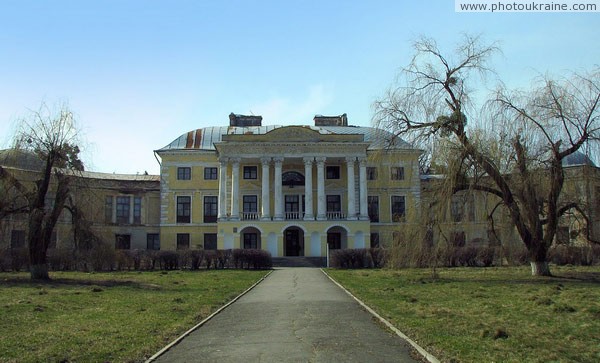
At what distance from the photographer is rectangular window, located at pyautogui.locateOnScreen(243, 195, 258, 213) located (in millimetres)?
56094

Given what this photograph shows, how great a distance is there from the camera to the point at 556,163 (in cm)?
2309

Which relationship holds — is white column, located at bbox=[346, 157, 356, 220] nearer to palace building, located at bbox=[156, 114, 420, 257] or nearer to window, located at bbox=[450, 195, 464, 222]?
palace building, located at bbox=[156, 114, 420, 257]

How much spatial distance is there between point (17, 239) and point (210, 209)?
25997 millimetres

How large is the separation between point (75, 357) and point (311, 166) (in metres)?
45.0

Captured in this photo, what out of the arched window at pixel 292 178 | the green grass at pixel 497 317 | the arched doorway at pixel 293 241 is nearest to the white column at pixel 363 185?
the arched window at pixel 292 178

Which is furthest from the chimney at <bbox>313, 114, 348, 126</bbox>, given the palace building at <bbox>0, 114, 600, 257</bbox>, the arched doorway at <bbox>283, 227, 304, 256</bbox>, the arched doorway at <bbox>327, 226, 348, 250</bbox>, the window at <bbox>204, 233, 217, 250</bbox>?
the window at <bbox>204, 233, 217, 250</bbox>

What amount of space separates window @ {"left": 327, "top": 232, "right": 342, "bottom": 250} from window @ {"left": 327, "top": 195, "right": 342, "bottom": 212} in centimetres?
246

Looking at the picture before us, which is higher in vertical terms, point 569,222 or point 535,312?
point 569,222

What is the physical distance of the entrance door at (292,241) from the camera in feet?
183

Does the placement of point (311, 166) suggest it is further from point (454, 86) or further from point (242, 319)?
point (242, 319)

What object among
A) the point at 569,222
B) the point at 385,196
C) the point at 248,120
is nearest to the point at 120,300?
the point at 569,222

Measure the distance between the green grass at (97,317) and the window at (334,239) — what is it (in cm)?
3354

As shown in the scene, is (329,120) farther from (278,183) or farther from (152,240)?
(152,240)

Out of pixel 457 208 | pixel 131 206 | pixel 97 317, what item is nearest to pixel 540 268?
pixel 457 208
